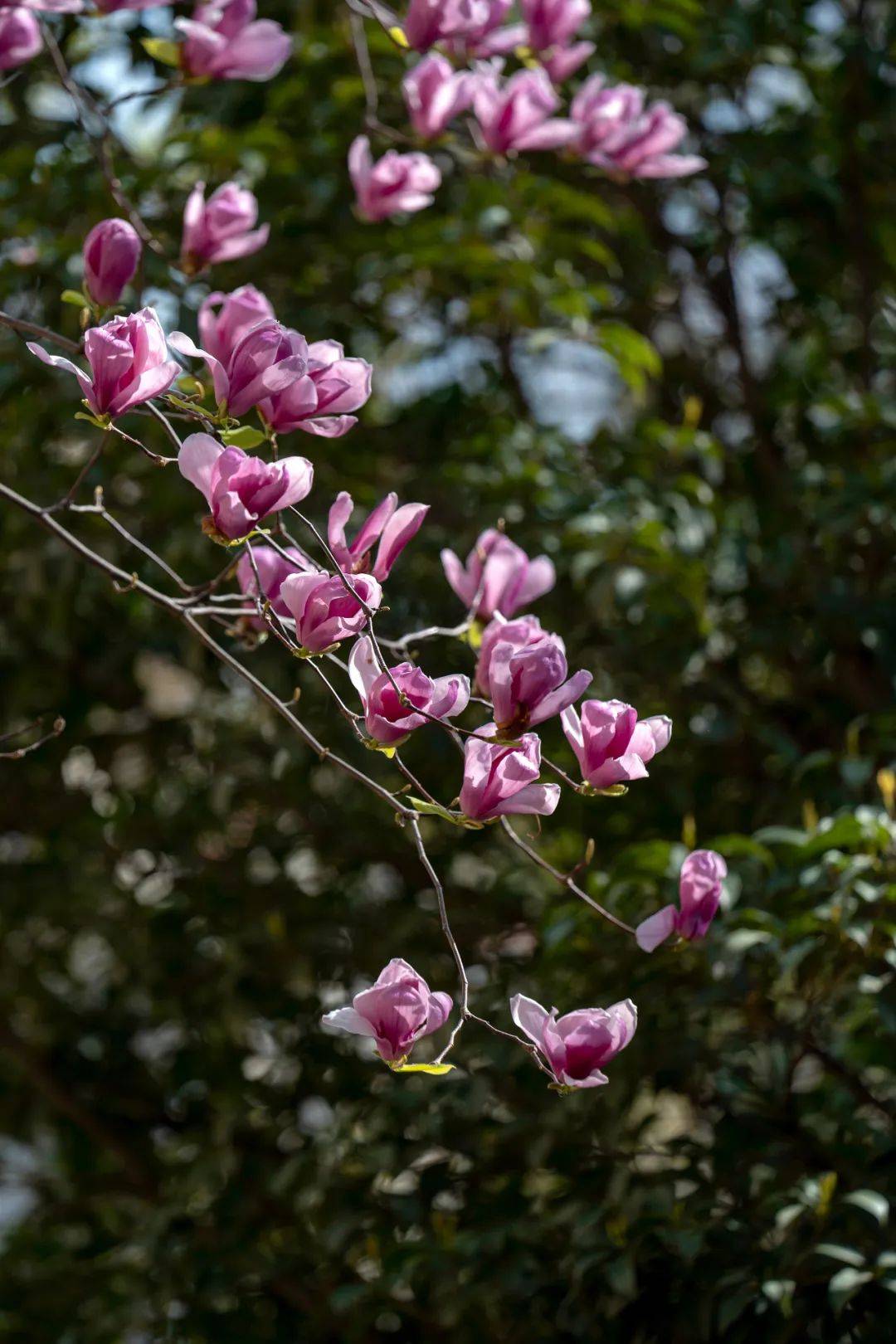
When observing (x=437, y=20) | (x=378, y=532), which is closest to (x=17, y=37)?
(x=437, y=20)

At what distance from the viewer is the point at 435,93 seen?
1.18 m

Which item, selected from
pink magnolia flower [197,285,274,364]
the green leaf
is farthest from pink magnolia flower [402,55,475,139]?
the green leaf

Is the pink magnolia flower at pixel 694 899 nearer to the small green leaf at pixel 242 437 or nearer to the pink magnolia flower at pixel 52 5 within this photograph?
the small green leaf at pixel 242 437

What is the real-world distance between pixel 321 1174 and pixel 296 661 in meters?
0.53

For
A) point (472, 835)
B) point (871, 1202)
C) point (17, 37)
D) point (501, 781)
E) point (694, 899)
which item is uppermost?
point (17, 37)

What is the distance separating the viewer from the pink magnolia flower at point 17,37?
42.3 inches

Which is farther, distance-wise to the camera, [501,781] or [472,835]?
[472,835]

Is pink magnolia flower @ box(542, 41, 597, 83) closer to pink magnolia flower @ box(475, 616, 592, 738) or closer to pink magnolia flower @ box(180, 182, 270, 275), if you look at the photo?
pink magnolia flower @ box(180, 182, 270, 275)

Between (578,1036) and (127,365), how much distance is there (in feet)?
1.43

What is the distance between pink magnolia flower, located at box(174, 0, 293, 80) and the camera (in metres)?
1.11

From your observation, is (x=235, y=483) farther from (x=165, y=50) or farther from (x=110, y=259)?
(x=165, y=50)

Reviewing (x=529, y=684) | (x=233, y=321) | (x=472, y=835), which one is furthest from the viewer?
(x=472, y=835)

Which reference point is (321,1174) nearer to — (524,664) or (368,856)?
(368,856)

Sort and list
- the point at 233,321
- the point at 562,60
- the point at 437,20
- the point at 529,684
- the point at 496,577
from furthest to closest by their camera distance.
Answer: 1. the point at 562,60
2. the point at 437,20
3. the point at 496,577
4. the point at 233,321
5. the point at 529,684
